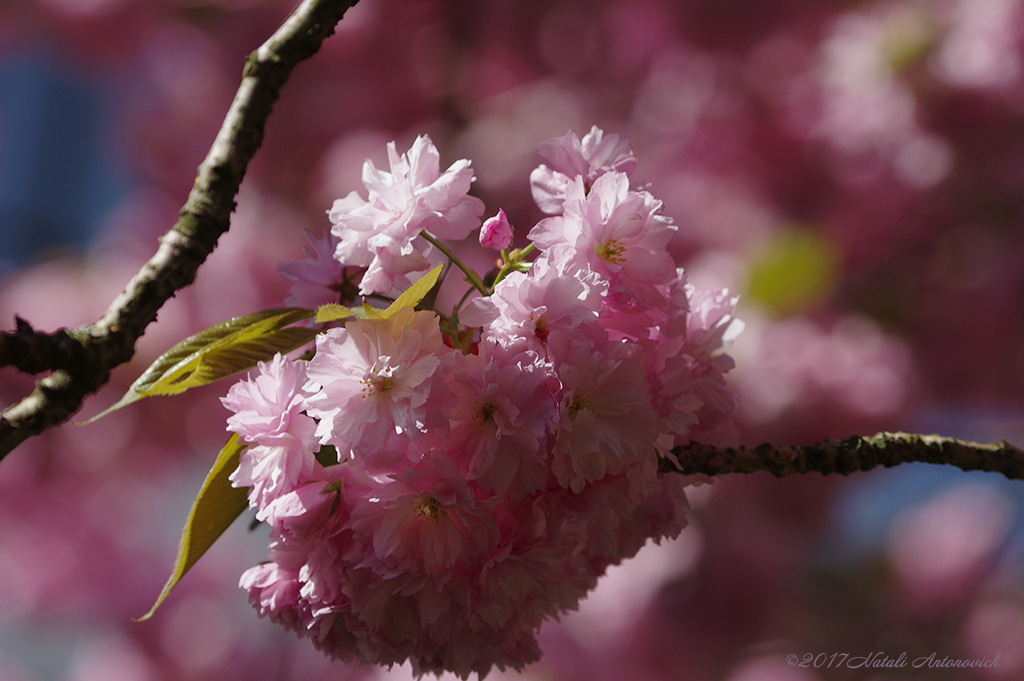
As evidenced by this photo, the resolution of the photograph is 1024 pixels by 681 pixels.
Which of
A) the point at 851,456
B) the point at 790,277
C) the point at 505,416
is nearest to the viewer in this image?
the point at 505,416

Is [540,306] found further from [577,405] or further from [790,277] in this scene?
[790,277]

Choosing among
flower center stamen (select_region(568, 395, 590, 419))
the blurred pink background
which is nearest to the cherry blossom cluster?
flower center stamen (select_region(568, 395, 590, 419))

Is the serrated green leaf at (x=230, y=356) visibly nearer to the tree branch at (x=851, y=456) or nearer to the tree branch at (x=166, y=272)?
the tree branch at (x=166, y=272)

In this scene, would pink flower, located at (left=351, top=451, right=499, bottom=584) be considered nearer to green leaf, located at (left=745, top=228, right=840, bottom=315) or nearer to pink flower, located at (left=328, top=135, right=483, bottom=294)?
pink flower, located at (left=328, top=135, right=483, bottom=294)

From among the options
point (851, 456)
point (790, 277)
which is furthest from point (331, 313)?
point (790, 277)

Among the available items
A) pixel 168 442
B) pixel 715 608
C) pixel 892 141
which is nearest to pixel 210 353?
pixel 715 608

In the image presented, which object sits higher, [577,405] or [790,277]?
[790,277]

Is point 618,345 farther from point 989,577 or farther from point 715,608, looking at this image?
point 989,577
